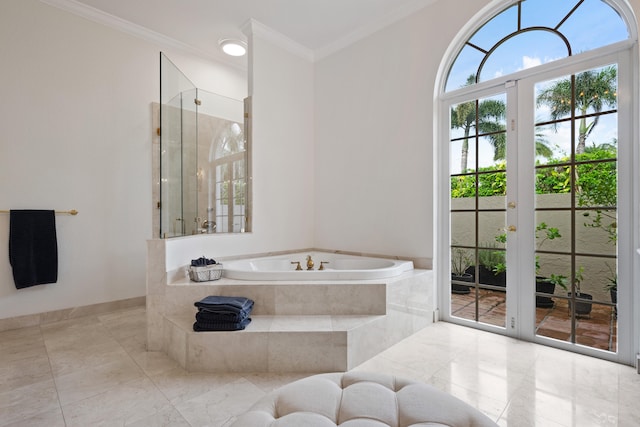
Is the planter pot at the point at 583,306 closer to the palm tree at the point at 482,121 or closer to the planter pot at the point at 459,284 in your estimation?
the planter pot at the point at 459,284

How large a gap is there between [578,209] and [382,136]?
5.48 feet

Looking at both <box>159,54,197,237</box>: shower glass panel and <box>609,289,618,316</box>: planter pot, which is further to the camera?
<box>159,54,197,237</box>: shower glass panel

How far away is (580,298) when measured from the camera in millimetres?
2158

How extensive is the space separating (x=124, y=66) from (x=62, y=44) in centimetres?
48

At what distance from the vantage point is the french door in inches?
80.1

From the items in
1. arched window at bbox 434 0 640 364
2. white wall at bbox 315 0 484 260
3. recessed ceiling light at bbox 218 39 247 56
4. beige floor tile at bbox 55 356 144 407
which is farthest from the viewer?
recessed ceiling light at bbox 218 39 247 56

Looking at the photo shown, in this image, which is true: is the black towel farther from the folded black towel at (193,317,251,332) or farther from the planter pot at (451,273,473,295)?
the planter pot at (451,273,473,295)

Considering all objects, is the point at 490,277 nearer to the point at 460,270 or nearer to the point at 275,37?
the point at 460,270

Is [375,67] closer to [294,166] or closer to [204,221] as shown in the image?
[294,166]

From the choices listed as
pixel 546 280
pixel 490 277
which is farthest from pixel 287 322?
pixel 546 280

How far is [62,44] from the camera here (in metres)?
2.78

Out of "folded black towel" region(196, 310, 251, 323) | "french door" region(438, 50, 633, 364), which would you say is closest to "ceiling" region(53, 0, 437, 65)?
"french door" region(438, 50, 633, 364)

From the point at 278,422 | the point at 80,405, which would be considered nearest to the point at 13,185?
the point at 80,405

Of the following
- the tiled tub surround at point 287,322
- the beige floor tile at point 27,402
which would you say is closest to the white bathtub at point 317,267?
the tiled tub surround at point 287,322
